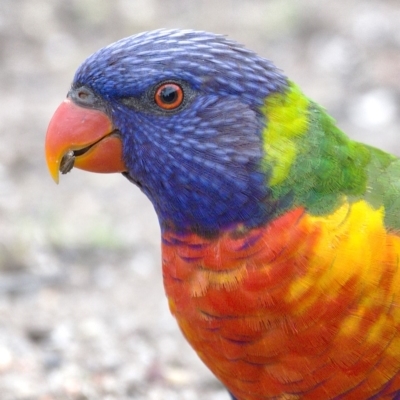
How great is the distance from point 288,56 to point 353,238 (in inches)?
178

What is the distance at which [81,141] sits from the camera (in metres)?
2.08

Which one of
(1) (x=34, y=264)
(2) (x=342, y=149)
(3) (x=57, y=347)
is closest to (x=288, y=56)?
(1) (x=34, y=264)

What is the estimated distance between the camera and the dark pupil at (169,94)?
201 cm

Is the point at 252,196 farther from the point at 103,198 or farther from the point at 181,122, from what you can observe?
the point at 103,198

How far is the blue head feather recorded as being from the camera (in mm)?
2027

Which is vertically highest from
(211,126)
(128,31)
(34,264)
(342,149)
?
(128,31)

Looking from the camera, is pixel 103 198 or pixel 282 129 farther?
pixel 103 198

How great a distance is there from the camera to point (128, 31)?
6500 millimetres

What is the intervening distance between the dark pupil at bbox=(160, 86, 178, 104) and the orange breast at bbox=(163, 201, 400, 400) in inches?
16.4

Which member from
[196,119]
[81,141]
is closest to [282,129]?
[196,119]

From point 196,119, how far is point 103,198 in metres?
2.79

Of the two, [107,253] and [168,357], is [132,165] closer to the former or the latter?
[168,357]

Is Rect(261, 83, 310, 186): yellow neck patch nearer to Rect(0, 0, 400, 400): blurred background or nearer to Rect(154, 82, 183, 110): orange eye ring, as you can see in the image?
Rect(154, 82, 183, 110): orange eye ring

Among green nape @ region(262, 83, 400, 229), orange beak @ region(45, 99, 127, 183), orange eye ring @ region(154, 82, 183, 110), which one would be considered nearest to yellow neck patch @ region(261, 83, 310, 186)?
green nape @ region(262, 83, 400, 229)
